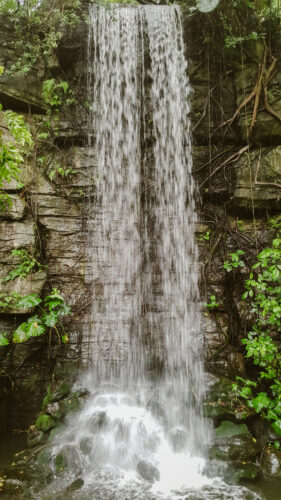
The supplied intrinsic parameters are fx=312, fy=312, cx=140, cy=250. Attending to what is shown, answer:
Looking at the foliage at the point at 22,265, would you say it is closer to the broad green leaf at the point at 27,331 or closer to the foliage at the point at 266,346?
the broad green leaf at the point at 27,331

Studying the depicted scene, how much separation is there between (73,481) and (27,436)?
1395mm

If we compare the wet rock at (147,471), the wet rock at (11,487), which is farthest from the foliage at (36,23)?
the wet rock at (147,471)

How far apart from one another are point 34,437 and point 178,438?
1.95 meters

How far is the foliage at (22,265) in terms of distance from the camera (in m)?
4.99

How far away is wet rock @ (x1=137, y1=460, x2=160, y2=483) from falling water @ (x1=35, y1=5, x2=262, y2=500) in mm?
37

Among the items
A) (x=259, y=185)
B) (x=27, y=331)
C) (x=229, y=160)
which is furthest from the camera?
(x=229, y=160)

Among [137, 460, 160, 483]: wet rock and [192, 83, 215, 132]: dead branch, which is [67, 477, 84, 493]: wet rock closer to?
[137, 460, 160, 483]: wet rock

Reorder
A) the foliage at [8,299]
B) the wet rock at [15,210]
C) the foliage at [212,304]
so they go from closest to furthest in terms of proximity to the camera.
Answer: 1. the foliage at [8,299]
2. the wet rock at [15,210]
3. the foliage at [212,304]

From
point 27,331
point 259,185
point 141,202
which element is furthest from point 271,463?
point 141,202

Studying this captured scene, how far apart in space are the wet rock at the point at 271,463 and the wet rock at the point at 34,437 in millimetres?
2870

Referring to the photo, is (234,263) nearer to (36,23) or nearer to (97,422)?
(97,422)

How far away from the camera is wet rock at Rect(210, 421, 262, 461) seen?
3826 mm

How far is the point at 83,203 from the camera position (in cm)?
577

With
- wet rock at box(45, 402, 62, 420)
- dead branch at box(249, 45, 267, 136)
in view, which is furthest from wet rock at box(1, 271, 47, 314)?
dead branch at box(249, 45, 267, 136)
